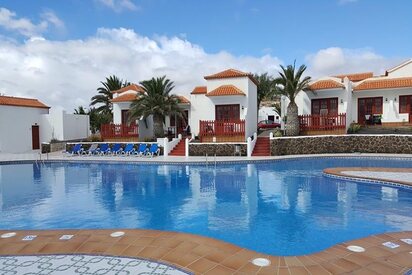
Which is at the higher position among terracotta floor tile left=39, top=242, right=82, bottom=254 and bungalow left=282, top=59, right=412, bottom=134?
bungalow left=282, top=59, right=412, bottom=134

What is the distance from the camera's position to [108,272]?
15.0 ft

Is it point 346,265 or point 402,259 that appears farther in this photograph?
point 402,259

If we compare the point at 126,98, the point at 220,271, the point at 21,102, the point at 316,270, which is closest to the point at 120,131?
the point at 126,98

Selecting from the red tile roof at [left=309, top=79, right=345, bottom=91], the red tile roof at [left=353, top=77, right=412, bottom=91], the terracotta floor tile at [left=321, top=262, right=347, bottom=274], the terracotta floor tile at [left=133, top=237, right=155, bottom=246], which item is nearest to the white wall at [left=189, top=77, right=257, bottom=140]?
the red tile roof at [left=309, top=79, right=345, bottom=91]

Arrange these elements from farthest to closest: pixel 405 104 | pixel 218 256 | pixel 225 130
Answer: pixel 405 104
pixel 225 130
pixel 218 256

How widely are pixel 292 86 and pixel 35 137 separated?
79.9 feet

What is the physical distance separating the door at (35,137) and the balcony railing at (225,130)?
57.9 feet

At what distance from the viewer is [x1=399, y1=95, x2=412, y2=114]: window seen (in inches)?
910

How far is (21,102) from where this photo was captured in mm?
28359

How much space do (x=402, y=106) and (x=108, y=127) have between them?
2389 centimetres

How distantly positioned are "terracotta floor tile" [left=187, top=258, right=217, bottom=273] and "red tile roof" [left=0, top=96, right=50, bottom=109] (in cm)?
2810

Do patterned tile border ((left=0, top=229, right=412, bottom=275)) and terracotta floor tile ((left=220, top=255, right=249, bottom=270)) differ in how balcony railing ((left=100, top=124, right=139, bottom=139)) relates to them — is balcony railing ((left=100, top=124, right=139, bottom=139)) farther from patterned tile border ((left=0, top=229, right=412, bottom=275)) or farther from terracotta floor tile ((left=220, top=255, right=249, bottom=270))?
terracotta floor tile ((left=220, top=255, right=249, bottom=270))

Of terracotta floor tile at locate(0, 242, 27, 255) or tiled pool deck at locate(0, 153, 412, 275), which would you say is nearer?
tiled pool deck at locate(0, 153, 412, 275)

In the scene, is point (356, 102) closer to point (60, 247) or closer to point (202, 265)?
point (202, 265)
